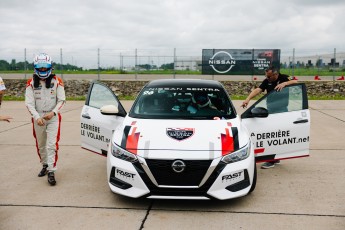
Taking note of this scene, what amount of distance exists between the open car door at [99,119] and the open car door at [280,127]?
5.86 ft

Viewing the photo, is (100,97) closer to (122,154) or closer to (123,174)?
(122,154)

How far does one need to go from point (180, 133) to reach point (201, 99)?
1.17 metres

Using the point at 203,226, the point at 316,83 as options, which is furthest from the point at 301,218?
the point at 316,83

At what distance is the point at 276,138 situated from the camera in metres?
5.53

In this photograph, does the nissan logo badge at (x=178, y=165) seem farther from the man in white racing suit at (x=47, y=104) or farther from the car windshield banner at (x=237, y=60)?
the car windshield banner at (x=237, y=60)

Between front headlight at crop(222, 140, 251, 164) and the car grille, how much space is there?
0.21 metres

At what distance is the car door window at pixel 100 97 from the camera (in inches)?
232

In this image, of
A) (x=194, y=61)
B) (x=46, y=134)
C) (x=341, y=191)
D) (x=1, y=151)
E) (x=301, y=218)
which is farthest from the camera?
(x=194, y=61)

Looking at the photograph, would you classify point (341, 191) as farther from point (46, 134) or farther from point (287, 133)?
point (46, 134)

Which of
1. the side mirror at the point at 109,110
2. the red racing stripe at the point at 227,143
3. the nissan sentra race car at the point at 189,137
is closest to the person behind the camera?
the nissan sentra race car at the point at 189,137

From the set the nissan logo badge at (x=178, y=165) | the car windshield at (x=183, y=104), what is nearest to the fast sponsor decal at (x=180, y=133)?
the nissan logo badge at (x=178, y=165)

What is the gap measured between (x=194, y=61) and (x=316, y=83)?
7493mm

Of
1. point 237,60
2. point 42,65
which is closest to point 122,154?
point 42,65

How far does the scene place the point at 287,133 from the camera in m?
5.52
